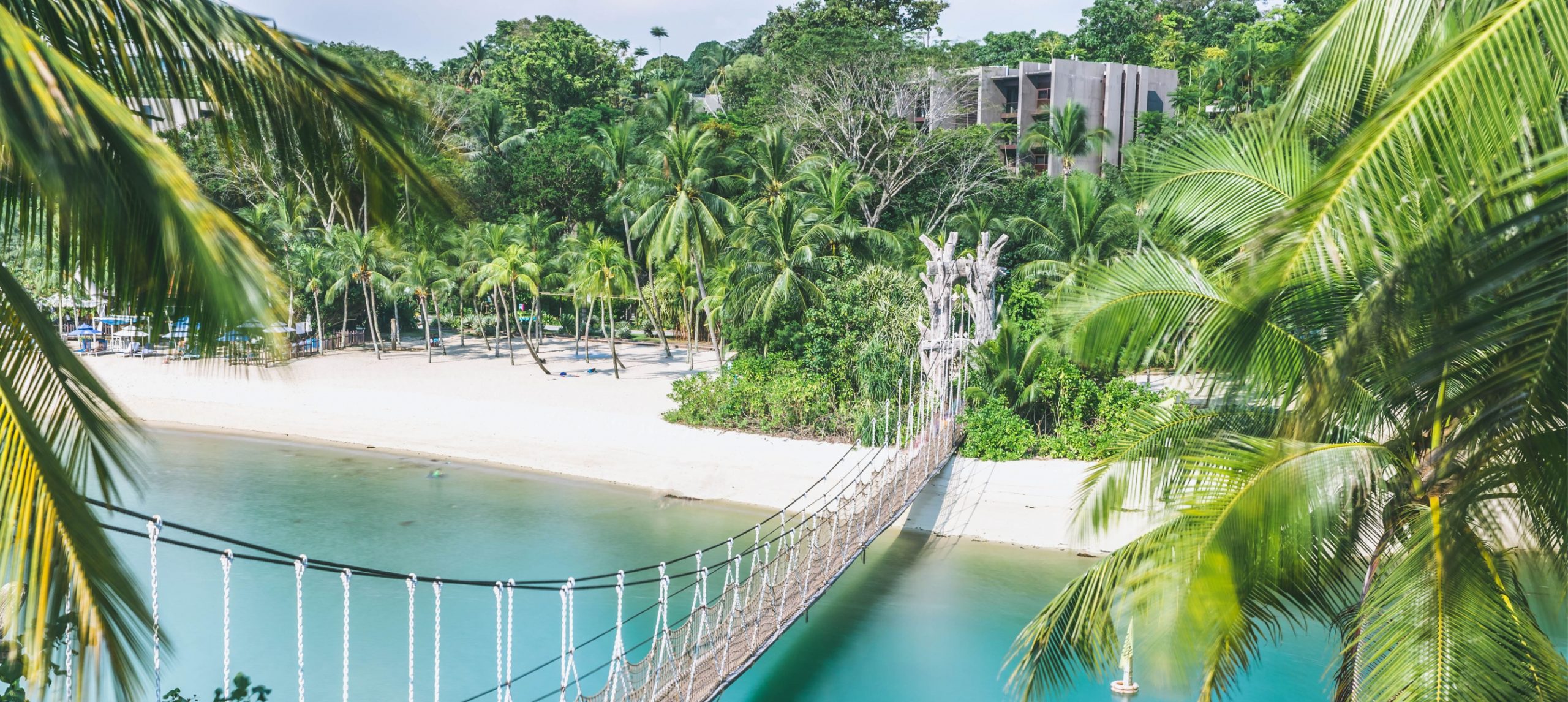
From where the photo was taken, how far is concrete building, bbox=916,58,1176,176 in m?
23.5

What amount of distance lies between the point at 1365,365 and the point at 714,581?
771cm

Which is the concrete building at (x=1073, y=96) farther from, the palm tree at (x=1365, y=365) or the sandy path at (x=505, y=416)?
the palm tree at (x=1365, y=365)

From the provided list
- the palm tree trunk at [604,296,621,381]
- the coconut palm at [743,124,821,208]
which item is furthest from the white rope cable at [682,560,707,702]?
the coconut palm at [743,124,821,208]

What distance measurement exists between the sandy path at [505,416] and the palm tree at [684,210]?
1991 mm

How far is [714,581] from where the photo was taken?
386 inches

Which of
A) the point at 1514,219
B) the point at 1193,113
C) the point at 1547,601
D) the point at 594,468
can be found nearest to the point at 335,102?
the point at 1514,219

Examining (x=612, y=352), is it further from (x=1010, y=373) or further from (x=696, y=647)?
(x=696, y=647)

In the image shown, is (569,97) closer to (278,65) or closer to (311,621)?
(311,621)

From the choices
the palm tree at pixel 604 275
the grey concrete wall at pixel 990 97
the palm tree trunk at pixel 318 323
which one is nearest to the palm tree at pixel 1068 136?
the grey concrete wall at pixel 990 97

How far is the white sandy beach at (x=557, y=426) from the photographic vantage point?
432 inches

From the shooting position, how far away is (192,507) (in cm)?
1198

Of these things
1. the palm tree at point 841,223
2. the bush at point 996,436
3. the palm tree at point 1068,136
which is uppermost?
the palm tree at point 1068,136

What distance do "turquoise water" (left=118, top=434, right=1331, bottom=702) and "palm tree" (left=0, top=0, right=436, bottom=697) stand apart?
189 inches

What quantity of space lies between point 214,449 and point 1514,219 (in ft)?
51.4
